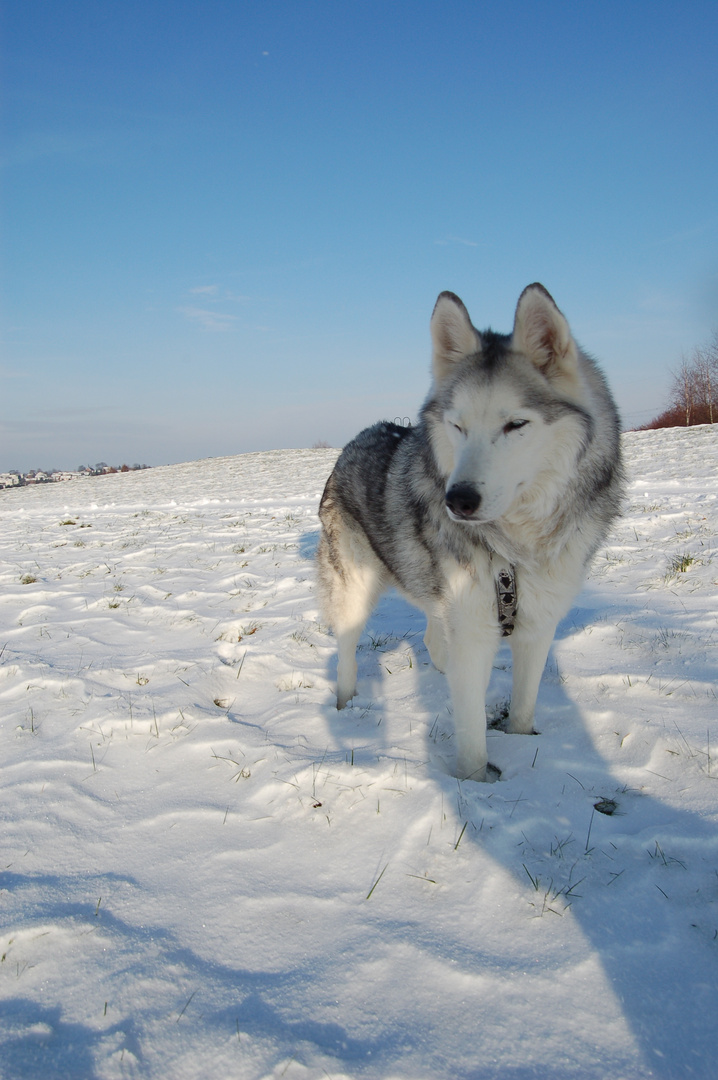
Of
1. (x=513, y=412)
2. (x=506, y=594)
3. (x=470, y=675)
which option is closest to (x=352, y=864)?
(x=470, y=675)

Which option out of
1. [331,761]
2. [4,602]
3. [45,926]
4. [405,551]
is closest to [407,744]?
[331,761]

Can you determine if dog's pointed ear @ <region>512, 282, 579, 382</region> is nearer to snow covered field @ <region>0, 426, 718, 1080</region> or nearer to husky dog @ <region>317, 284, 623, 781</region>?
husky dog @ <region>317, 284, 623, 781</region>

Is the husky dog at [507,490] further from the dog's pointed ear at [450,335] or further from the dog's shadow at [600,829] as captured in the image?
the dog's shadow at [600,829]

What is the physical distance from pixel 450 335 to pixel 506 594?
1234mm

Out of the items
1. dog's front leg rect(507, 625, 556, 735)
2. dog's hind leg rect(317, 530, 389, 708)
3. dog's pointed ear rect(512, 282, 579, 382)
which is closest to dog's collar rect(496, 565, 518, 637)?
dog's front leg rect(507, 625, 556, 735)

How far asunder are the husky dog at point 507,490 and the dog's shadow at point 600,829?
236 millimetres

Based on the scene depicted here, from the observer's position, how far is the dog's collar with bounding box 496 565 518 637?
2467mm

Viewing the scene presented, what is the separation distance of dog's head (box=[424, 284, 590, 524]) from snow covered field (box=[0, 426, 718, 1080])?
1238 mm

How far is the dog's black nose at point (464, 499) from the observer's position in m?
2.19

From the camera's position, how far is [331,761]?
2.62m

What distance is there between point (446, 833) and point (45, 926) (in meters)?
1.37

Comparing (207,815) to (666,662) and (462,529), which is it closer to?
(462,529)

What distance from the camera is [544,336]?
7.97 ft

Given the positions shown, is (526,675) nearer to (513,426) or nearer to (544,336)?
(513,426)
